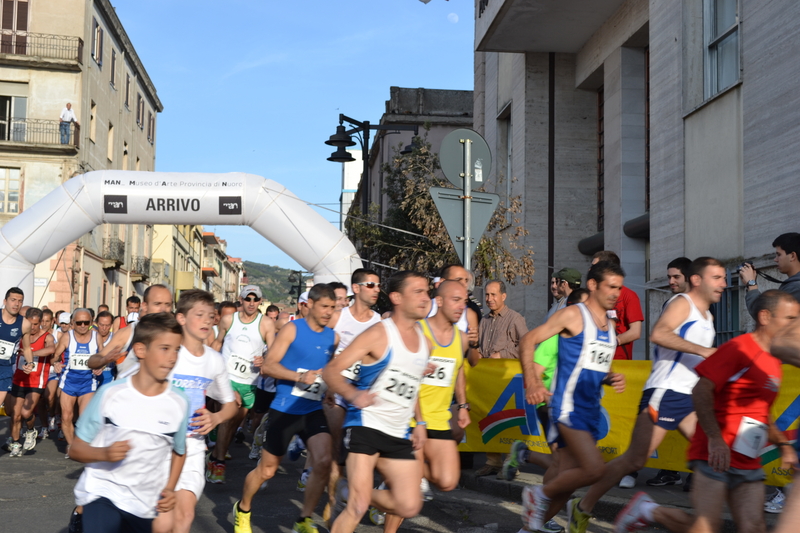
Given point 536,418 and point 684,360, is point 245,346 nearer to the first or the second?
point 536,418

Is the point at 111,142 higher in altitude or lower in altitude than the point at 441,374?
higher

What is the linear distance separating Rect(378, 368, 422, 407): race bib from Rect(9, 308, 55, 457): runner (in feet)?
25.7

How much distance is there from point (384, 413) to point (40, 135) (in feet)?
109

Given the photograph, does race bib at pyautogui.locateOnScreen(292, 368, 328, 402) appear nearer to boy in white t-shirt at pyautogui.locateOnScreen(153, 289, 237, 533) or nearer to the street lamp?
boy in white t-shirt at pyautogui.locateOnScreen(153, 289, 237, 533)

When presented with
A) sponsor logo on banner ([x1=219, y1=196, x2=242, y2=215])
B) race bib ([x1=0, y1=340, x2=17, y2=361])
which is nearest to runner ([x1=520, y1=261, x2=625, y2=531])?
race bib ([x1=0, y1=340, x2=17, y2=361])

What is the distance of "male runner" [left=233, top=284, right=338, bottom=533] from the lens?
684cm

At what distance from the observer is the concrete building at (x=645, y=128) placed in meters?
10.2

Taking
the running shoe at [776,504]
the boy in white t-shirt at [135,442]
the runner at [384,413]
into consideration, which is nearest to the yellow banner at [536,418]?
the running shoe at [776,504]

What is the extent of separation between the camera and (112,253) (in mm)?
41000

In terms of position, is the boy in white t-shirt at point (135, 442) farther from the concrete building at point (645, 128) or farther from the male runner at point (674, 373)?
the concrete building at point (645, 128)

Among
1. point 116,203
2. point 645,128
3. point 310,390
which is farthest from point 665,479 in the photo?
point 116,203

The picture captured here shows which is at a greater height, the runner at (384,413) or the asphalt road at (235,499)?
the runner at (384,413)

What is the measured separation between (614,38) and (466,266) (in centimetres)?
994

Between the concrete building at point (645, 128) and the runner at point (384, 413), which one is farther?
the concrete building at point (645, 128)
